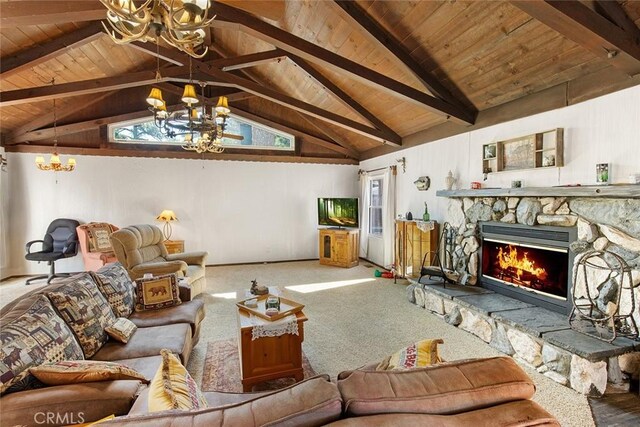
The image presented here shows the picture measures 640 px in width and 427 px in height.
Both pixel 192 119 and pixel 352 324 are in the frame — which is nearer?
pixel 192 119

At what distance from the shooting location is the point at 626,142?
262cm

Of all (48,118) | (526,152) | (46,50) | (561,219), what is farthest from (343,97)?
(48,118)

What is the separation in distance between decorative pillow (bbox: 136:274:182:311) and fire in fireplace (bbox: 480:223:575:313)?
3.77 metres

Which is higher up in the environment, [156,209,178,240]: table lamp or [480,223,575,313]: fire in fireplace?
[156,209,178,240]: table lamp

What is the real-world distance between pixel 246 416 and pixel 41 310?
1.65 meters

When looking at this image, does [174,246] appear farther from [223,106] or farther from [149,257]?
[223,106]

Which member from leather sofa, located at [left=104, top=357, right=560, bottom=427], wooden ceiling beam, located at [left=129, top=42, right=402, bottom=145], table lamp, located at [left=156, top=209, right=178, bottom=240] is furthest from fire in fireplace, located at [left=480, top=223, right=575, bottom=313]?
table lamp, located at [left=156, top=209, right=178, bottom=240]

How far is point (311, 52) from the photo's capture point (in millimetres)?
3547

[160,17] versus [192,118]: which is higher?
[160,17]

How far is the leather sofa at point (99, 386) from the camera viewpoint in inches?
47.7

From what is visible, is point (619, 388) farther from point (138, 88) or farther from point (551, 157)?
point (138, 88)

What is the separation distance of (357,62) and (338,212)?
3398 millimetres

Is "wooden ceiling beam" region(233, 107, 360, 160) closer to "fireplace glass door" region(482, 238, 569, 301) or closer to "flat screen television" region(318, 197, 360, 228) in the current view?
"flat screen television" region(318, 197, 360, 228)

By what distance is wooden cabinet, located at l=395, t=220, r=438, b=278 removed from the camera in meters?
4.95
